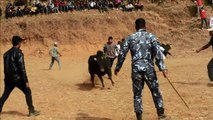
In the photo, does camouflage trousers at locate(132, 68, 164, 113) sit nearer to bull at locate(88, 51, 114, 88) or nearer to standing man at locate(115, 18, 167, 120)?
standing man at locate(115, 18, 167, 120)

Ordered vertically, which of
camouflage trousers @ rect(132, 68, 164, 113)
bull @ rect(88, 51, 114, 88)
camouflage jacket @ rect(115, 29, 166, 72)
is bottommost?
bull @ rect(88, 51, 114, 88)

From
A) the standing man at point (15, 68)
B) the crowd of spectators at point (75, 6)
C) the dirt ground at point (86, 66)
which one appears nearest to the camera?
the standing man at point (15, 68)

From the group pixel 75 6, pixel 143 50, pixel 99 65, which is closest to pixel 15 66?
pixel 143 50

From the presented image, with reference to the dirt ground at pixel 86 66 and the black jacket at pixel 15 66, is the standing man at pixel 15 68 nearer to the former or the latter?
the black jacket at pixel 15 66

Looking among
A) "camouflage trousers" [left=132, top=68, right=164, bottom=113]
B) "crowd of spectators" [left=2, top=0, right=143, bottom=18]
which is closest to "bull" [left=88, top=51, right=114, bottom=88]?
"camouflage trousers" [left=132, top=68, right=164, bottom=113]

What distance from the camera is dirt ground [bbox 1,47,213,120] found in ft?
34.4

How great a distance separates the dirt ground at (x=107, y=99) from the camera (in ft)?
34.4

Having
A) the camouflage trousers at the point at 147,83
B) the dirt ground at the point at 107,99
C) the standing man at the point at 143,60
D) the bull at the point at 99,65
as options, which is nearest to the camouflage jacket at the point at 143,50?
the standing man at the point at 143,60

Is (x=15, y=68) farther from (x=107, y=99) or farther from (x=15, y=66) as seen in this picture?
(x=107, y=99)

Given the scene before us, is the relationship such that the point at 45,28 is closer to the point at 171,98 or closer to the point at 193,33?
the point at 193,33

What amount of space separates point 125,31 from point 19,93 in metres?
20.6

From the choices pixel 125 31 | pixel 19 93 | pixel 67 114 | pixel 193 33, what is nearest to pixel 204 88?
pixel 67 114

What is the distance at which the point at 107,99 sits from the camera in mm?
12945

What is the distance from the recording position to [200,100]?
11.4m
